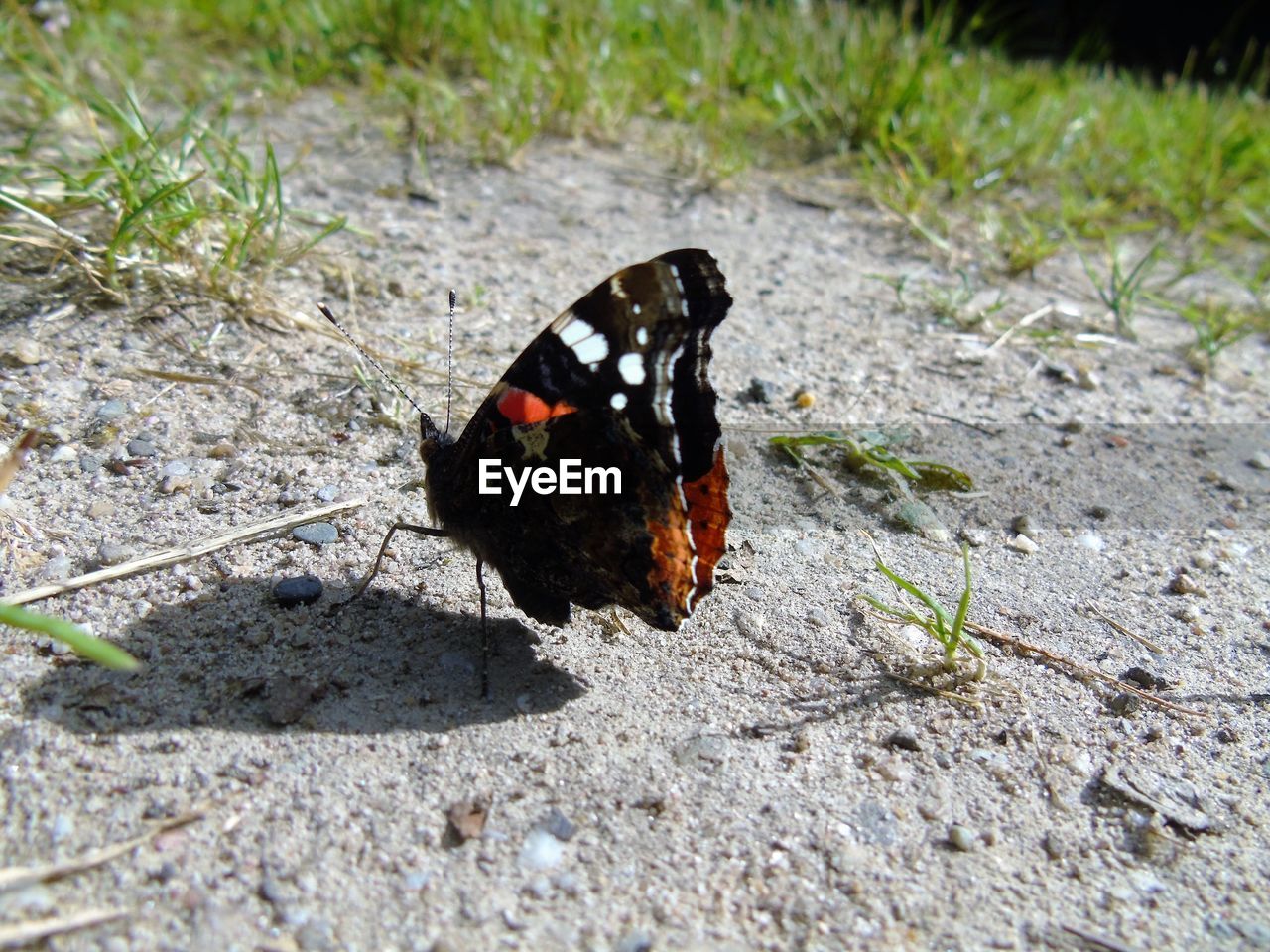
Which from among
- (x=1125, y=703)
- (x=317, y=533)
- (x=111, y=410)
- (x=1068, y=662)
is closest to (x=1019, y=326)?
(x=1068, y=662)

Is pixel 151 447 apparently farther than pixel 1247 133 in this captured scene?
No

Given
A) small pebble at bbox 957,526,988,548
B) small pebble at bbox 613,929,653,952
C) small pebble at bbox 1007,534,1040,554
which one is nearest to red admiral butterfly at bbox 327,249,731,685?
small pebble at bbox 613,929,653,952

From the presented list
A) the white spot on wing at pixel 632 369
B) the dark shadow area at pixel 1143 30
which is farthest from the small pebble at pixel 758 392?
the dark shadow area at pixel 1143 30

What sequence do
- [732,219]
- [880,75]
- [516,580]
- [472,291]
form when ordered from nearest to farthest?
1. [516,580]
2. [472,291]
3. [732,219]
4. [880,75]

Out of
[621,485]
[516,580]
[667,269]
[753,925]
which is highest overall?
[667,269]

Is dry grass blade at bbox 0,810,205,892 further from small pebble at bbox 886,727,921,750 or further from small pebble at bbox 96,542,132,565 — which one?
small pebble at bbox 886,727,921,750

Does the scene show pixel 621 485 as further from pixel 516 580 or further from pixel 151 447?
pixel 151 447

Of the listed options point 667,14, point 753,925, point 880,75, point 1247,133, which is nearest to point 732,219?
point 880,75
